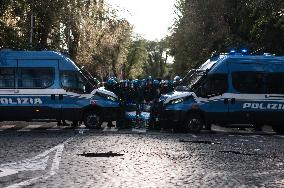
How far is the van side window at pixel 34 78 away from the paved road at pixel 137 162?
4.05 metres

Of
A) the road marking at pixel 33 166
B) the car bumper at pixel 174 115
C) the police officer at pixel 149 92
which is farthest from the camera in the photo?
the police officer at pixel 149 92

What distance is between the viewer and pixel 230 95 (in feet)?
66.4

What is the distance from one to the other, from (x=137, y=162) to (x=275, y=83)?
10.6 m

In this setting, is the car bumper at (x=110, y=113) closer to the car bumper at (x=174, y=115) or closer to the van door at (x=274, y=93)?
the car bumper at (x=174, y=115)

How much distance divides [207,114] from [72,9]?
20.8 m

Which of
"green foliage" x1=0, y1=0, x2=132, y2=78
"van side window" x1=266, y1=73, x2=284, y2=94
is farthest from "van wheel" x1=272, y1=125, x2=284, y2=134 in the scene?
"green foliage" x1=0, y1=0, x2=132, y2=78

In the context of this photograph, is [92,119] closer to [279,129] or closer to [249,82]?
[249,82]

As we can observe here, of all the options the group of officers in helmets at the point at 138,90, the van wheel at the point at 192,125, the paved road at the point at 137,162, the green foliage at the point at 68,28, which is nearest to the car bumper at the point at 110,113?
the group of officers in helmets at the point at 138,90

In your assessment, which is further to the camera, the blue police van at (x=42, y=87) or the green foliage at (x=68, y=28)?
the green foliage at (x=68, y=28)

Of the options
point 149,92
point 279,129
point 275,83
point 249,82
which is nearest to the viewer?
point 249,82

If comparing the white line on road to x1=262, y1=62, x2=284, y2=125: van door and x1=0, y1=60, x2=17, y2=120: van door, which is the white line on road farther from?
x1=262, y1=62, x2=284, y2=125: van door

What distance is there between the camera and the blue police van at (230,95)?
19.9 meters

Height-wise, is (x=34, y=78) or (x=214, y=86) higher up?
(x=34, y=78)

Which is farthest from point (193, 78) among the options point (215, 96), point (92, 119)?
point (92, 119)
